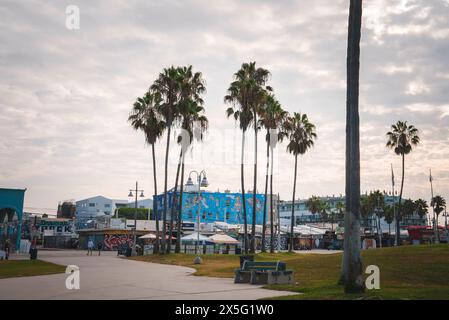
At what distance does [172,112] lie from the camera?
48.5m

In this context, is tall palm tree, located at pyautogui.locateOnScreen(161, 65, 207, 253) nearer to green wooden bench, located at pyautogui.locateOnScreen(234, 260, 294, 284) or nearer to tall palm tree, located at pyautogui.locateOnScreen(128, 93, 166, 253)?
tall palm tree, located at pyautogui.locateOnScreen(128, 93, 166, 253)

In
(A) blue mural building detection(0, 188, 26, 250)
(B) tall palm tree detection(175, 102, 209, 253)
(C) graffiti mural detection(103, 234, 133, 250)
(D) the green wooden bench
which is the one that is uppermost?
(B) tall palm tree detection(175, 102, 209, 253)

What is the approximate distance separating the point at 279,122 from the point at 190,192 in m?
52.3

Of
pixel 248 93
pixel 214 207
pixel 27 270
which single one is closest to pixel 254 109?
pixel 248 93

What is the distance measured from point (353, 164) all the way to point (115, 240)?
70.2m

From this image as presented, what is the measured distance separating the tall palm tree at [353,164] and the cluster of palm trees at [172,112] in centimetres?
3313

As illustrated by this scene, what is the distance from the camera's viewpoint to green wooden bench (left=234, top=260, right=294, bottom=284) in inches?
717

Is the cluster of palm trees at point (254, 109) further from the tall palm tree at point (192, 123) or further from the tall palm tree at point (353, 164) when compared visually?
the tall palm tree at point (353, 164)

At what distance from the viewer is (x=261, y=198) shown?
374 feet

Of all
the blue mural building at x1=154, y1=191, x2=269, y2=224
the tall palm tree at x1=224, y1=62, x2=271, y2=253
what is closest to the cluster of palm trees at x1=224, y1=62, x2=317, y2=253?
the tall palm tree at x1=224, y1=62, x2=271, y2=253

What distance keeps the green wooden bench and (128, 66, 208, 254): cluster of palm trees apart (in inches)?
1093
